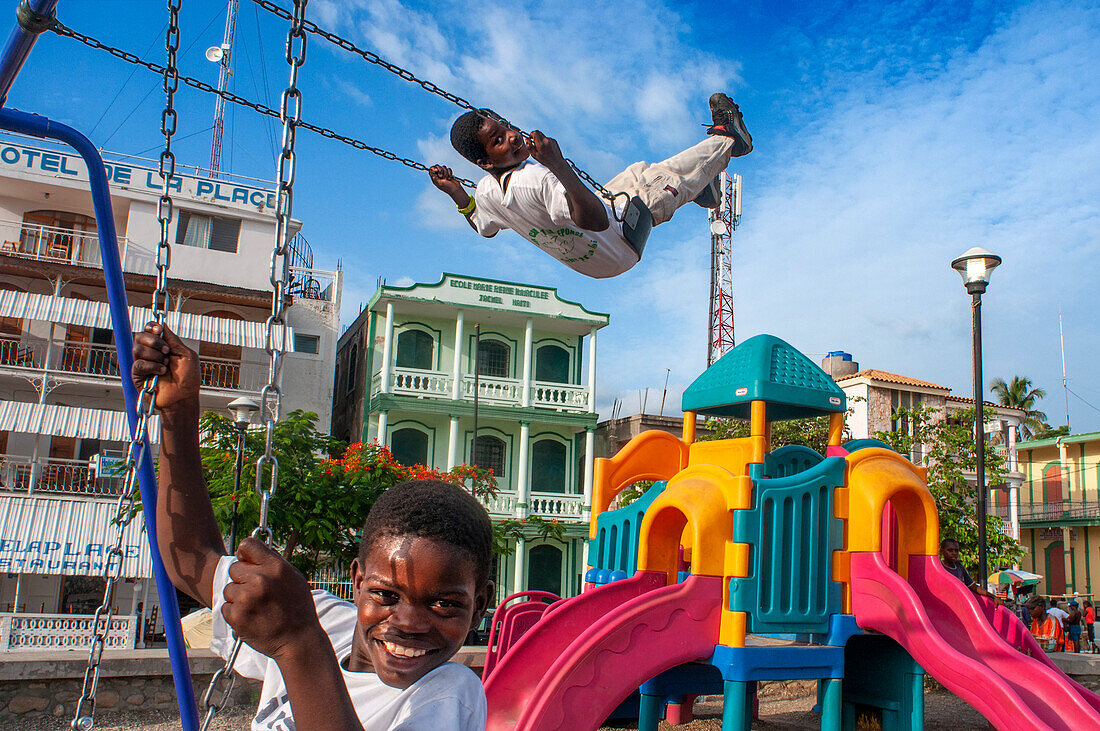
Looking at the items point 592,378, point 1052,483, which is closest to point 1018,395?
point 1052,483

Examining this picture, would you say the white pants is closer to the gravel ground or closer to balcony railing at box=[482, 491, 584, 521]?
the gravel ground

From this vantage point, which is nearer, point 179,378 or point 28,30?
point 179,378

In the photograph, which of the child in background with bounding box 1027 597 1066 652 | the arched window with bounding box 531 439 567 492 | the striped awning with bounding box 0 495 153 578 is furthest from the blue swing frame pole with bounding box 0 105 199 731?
the arched window with bounding box 531 439 567 492

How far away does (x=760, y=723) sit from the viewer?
936 centimetres

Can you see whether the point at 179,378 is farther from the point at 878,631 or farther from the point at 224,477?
the point at 224,477

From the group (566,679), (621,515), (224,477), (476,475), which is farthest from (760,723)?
(224,477)

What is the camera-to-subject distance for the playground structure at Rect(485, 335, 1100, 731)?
5.99 meters

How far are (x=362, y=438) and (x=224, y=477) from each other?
398 inches

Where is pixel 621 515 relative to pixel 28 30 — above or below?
below

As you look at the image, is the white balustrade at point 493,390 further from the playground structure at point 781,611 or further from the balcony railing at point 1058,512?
the balcony railing at point 1058,512

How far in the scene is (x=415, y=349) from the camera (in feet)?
78.9

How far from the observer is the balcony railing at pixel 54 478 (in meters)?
19.5

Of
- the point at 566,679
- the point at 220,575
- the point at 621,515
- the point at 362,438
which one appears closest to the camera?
the point at 220,575

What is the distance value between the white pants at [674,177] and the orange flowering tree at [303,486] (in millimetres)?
8665
